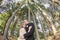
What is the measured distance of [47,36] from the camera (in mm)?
6754

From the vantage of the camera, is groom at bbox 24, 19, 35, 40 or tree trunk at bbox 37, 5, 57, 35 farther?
tree trunk at bbox 37, 5, 57, 35

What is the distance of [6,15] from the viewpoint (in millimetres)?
6863

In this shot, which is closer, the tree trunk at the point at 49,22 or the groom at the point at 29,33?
the groom at the point at 29,33

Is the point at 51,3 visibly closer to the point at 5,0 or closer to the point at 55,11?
the point at 55,11

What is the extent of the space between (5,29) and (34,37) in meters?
0.64

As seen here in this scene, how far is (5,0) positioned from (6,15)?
360 mm

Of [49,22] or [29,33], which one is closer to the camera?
[29,33]

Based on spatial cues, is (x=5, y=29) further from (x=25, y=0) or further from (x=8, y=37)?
(x=25, y=0)

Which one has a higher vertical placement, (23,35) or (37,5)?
(37,5)

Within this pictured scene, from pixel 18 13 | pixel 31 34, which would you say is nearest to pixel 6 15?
pixel 18 13

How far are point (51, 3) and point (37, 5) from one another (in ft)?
1.03

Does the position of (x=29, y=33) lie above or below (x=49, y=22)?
below

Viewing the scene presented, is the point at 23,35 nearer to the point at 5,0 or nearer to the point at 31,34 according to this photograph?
the point at 31,34

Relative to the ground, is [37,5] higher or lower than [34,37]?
higher
